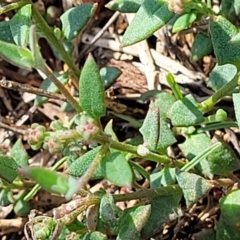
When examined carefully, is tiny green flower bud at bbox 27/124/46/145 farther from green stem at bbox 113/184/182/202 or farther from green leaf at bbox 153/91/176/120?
green leaf at bbox 153/91/176/120

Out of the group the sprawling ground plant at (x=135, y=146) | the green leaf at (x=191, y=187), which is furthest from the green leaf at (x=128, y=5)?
the green leaf at (x=191, y=187)

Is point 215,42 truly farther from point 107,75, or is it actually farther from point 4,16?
point 4,16

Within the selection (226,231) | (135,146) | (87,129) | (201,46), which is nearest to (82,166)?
(135,146)

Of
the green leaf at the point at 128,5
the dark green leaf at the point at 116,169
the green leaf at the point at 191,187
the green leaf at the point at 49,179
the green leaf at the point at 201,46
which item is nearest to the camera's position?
the green leaf at the point at 49,179

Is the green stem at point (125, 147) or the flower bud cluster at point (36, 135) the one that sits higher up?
the flower bud cluster at point (36, 135)

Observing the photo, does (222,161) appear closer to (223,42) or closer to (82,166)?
(223,42)

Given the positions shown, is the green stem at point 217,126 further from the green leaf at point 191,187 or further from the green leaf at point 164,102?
the green leaf at point 191,187
